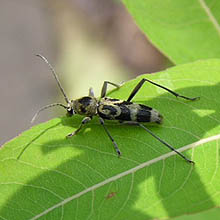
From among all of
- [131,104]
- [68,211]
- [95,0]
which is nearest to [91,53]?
[95,0]

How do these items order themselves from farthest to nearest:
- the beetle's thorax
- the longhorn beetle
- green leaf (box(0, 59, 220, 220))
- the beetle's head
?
the beetle's thorax → the beetle's head → the longhorn beetle → green leaf (box(0, 59, 220, 220))

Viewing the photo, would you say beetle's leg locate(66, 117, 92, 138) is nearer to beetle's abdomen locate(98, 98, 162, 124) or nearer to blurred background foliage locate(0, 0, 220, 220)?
beetle's abdomen locate(98, 98, 162, 124)

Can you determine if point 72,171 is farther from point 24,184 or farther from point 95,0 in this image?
point 95,0

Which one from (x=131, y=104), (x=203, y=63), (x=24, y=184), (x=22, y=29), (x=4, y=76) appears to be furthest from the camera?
(x=22, y=29)

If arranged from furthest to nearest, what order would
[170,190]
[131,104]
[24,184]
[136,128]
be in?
[131,104] → [136,128] → [24,184] → [170,190]

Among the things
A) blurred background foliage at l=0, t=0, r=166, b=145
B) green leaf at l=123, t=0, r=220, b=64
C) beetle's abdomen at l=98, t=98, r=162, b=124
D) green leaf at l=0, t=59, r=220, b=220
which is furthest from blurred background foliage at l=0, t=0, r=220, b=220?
green leaf at l=0, t=59, r=220, b=220

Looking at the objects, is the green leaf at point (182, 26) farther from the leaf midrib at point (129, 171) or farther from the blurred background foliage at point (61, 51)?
the blurred background foliage at point (61, 51)

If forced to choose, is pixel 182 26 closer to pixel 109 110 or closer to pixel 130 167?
pixel 109 110
